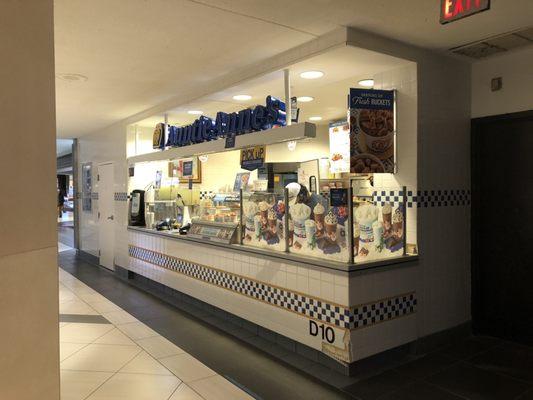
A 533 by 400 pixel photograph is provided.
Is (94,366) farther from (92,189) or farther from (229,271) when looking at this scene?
(92,189)

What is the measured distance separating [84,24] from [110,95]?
8.07 feet

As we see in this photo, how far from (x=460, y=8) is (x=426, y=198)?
226 centimetres

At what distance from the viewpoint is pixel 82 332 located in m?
4.47

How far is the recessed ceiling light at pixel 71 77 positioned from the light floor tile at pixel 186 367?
3.15 m

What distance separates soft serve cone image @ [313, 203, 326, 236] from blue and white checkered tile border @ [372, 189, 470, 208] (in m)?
0.75

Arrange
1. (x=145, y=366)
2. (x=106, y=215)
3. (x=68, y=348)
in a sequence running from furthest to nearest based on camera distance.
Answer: (x=106, y=215) → (x=68, y=348) → (x=145, y=366)

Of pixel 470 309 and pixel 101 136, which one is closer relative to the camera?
pixel 470 309

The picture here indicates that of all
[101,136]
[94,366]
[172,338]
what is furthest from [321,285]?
[101,136]

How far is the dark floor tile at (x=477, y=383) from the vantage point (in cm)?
312

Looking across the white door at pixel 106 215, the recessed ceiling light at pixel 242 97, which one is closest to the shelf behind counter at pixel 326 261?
the recessed ceiling light at pixel 242 97

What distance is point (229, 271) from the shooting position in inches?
184

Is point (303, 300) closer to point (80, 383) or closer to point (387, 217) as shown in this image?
point (387, 217)

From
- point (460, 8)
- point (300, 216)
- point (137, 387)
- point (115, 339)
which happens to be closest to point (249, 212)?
point (300, 216)

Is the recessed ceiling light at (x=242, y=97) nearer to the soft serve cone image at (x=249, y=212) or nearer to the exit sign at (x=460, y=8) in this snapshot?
the soft serve cone image at (x=249, y=212)
